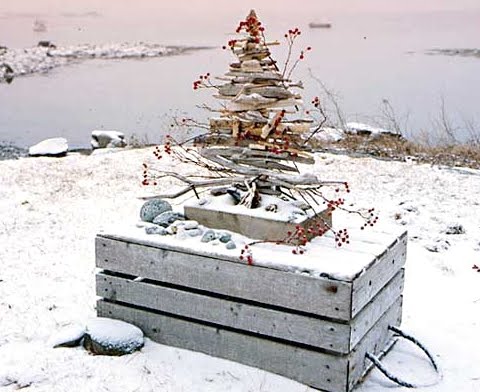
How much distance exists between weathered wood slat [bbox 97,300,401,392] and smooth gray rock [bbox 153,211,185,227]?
36 cm

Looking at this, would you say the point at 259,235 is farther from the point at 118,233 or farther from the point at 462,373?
the point at 462,373

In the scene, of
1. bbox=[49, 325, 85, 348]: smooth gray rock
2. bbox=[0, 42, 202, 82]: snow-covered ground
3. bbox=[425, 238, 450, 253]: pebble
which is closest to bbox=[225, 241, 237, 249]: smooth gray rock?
bbox=[49, 325, 85, 348]: smooth gray rock

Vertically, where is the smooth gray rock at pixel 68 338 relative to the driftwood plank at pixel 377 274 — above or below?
below

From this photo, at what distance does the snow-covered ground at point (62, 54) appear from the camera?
1339 centimetres

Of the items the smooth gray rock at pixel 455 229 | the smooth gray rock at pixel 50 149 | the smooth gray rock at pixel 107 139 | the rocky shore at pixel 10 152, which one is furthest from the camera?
the smooth gray rock at pixel 107 139

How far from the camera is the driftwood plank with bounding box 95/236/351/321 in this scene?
2.25 metres

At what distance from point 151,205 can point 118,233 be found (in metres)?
0.24

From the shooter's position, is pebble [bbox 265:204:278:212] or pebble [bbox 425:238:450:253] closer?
pebble [bbox 265:204:278:212]

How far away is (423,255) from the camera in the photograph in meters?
3.87

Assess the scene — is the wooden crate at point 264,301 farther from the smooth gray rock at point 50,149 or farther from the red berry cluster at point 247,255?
the smooth gray rock at point 50,149

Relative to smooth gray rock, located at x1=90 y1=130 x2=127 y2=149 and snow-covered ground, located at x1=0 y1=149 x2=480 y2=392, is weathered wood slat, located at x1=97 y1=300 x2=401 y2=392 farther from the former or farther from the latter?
smooth gray rock, located at x1=90 y1=130 x2=127 y2=149

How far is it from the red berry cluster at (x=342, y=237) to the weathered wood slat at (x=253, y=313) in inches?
9.5

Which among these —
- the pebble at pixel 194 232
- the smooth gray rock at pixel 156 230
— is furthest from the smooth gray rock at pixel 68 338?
the pebble at pixel 194 232

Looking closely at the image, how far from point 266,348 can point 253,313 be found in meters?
0.14
